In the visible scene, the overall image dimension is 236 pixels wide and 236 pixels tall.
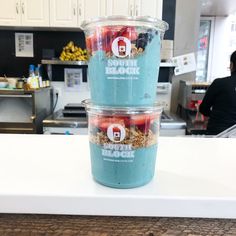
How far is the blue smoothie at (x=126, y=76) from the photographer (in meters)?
0.50

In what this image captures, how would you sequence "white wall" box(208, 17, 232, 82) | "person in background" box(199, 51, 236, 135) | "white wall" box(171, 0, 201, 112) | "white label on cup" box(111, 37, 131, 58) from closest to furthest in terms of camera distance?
"white label on cup" box(111, 37, 131, 58), "person in background" box(199, 51, 236, 135), "white wall" box(171, 0, 201, 112), "white wall" box(208, 17, 232, 82)

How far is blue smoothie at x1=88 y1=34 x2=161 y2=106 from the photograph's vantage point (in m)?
0.50

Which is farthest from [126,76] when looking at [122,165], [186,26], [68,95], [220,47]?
[220,47]

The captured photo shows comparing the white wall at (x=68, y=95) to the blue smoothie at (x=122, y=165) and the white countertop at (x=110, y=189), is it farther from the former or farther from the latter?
the blue smoothie at (x=122, y=165)

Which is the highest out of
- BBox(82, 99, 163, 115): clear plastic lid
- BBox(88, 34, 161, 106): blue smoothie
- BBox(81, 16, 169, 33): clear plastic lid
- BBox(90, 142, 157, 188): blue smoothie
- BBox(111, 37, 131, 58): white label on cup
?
BBox(81, 16, 169, 33): clear plastic lid

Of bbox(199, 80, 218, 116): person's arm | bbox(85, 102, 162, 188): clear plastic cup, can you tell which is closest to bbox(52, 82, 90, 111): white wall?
bbox(199, 80, 218, 116): person's arm

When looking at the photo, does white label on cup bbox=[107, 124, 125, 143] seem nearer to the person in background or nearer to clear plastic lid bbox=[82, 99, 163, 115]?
clear plastic lid bbox=[82, 99, 163, 115]

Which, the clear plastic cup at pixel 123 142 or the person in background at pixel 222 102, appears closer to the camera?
the clear plastic cup at pixel 123 142

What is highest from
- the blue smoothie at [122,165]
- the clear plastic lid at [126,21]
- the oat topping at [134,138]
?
the clear plastic lid at [126,21]

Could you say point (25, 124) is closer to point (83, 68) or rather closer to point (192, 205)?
point (83, 68)

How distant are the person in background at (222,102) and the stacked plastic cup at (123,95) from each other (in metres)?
1.80

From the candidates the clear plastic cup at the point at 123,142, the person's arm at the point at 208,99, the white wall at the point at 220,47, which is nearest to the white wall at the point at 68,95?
the person's arm at the point at 208,99

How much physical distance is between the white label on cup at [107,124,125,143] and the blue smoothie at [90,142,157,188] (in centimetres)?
2

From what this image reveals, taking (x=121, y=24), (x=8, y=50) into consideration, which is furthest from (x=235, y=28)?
(x=121, y=24)
